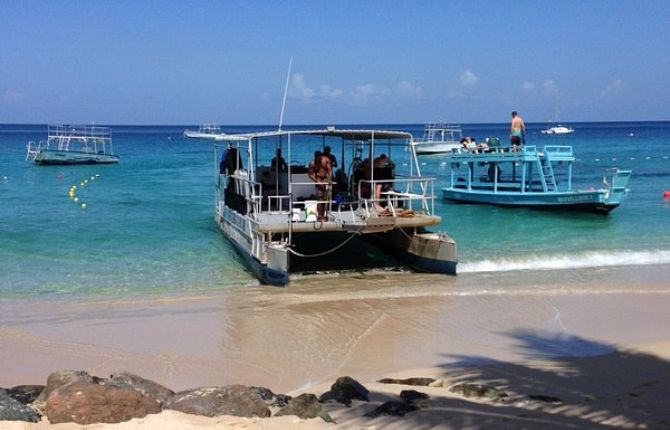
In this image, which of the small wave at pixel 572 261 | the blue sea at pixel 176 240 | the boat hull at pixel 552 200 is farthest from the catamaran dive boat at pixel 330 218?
the boat hull at pixel 552 200

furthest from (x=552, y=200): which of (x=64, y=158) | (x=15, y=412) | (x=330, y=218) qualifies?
(x=64, y=158)

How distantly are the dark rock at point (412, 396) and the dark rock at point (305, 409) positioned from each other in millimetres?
948

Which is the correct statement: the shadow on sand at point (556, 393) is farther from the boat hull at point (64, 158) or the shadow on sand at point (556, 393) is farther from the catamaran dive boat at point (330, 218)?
the boat hull at point (64, 158)

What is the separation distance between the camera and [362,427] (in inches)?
272

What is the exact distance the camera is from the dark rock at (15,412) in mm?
6992

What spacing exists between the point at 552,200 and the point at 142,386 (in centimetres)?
2107

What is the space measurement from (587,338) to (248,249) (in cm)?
737

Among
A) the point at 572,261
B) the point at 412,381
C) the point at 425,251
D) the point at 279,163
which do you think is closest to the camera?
the point at 412,381

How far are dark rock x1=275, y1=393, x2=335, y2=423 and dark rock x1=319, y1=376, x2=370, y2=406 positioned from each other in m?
0.41

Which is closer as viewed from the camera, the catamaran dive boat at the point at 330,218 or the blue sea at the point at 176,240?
the catamaran dive boat at the point at 330,218

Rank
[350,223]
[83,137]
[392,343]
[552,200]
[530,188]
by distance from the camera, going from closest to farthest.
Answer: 1. [392,343]
2. [350,223]
3. [552,200]
4. [530,188]
5. [83,137]

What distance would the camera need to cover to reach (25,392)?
27.1 feet

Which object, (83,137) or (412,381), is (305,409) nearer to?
(412,381)

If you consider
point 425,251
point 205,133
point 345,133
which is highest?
point 205,133
